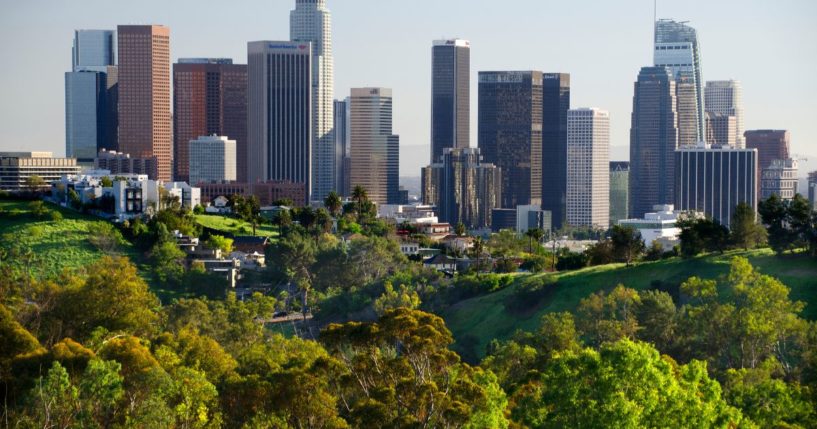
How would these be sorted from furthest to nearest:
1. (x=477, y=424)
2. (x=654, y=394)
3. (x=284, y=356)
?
(x=284, y=356)
(x=477, y=424)
(x=654, y=394)

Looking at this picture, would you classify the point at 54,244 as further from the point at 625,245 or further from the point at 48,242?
the point at 625,245

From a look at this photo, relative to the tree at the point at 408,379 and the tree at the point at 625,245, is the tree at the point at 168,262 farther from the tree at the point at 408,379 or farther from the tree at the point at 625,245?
the tree at the point at 408,379

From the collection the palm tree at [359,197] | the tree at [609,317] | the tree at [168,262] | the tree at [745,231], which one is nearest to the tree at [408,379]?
the tree at [609,317]

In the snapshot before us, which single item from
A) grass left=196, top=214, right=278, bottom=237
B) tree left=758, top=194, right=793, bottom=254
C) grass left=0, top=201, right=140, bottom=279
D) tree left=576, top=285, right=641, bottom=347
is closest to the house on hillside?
grass left=196, top=214, right=278, bottom=237

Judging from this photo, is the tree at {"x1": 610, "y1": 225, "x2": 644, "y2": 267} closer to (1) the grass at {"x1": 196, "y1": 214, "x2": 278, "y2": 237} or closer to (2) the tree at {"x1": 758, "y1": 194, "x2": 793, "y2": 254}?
(2) the tree at {"x1": 758, "y1": 194, "x2": 793, "y2": 254}

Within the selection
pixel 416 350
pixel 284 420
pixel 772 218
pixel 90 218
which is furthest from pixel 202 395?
pixel 90 218

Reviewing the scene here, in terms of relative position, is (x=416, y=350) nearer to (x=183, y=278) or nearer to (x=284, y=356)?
(x=284, y=356)

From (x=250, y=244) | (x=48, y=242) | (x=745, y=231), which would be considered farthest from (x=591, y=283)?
(x=48, y=242)
